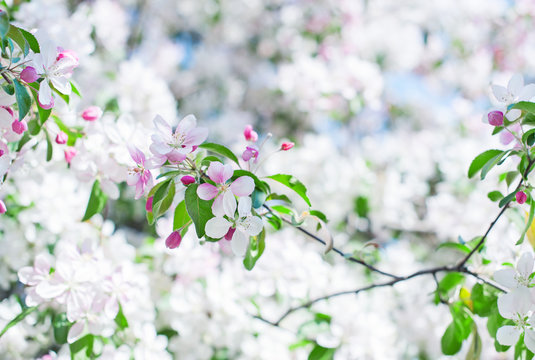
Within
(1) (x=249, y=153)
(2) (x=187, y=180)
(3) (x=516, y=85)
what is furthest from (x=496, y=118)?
(2) (x=187, y=180)

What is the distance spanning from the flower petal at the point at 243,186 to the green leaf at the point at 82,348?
49 centimetres

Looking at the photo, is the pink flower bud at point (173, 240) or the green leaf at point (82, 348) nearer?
the pink flower bud at point (173, 240)

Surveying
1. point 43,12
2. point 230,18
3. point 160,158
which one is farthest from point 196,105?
point 160,158

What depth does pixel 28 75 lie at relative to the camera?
0.75 meters

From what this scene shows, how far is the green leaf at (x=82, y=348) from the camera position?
974 mm

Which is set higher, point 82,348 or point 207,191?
point 207,191

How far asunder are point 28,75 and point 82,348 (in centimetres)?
54

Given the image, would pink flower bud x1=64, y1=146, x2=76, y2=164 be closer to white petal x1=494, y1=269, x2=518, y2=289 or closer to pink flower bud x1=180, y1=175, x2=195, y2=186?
pink flower bud x1=180, y1=175, x2=195, y2=186

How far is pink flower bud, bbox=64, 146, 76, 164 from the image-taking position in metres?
0.98

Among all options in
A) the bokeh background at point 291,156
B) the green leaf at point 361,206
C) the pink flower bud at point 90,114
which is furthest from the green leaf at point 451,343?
the green leaf at point 361,206

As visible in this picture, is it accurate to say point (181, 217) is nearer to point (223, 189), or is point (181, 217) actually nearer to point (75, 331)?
point (223, 189)

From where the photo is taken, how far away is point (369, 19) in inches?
119

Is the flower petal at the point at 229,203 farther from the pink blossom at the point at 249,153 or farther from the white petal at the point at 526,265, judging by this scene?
the white petal at the point at 526,265

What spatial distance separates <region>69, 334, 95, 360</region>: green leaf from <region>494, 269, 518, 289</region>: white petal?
77 centimetres
